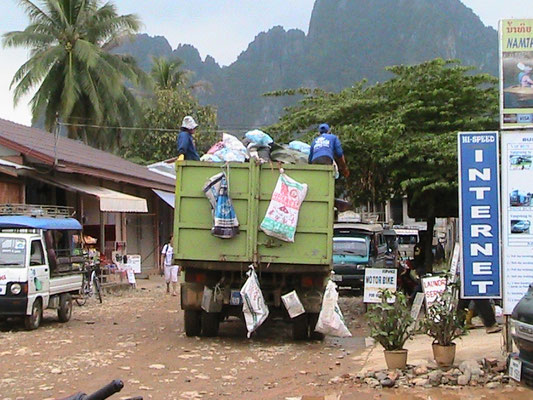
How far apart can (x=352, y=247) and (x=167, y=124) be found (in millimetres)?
23925

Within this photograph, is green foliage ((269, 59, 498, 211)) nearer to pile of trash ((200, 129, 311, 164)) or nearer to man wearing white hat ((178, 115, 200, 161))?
pile of trash ((200, 129, 311, 164))

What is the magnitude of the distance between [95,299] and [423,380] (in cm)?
1304

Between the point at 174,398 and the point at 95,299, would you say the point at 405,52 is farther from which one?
the point at 174,398

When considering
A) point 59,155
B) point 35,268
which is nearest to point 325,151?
point 35,268

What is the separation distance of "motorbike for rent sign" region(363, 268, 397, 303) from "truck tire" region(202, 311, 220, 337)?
125 inches

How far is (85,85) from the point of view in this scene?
108 feet

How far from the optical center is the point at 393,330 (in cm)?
898

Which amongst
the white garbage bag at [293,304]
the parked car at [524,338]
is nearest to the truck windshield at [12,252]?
the white garbage bag at [293,304]

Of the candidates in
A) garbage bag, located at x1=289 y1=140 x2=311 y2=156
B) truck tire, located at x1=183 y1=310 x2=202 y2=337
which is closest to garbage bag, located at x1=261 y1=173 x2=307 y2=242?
garbage bag, located at x1=289 y1=140 x2=311 y2=156

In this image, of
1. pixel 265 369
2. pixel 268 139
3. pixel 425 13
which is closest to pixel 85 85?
pixel 268 139

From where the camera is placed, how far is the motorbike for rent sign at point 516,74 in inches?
346

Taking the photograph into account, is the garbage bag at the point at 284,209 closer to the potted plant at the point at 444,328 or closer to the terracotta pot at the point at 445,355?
the potted plant at the point at 444,328

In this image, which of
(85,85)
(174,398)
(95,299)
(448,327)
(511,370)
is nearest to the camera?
(511,370)

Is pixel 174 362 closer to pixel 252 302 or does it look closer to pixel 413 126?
pixel 252 302
